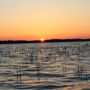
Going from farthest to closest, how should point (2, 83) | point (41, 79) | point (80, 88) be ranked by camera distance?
point (41, 79) < point (2, 83) < point (80, 88)

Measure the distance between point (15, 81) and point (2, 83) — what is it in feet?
3.57

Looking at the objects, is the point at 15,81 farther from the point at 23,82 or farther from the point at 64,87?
the point at 64,87

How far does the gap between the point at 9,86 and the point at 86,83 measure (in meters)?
5.26

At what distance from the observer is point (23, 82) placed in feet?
55.4

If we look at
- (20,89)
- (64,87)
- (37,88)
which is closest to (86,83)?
(64,87)

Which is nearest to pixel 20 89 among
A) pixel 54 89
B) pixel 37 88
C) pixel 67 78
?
pixel 37 88

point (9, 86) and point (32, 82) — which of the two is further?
point (32, 82)

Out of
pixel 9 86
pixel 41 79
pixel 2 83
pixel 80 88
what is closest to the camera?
pixel 80 88

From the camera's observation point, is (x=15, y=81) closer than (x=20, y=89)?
No

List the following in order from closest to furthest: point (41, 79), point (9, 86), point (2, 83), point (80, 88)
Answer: point (80, 88) < point (9, 86) < point (2, 83) < point (41, 79)

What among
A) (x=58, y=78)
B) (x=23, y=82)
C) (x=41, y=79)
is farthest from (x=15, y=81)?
(x=58, y=78)

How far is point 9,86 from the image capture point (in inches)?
620

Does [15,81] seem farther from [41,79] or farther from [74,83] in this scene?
[74,83]

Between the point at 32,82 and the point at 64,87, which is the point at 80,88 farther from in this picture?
the point at 32,82
